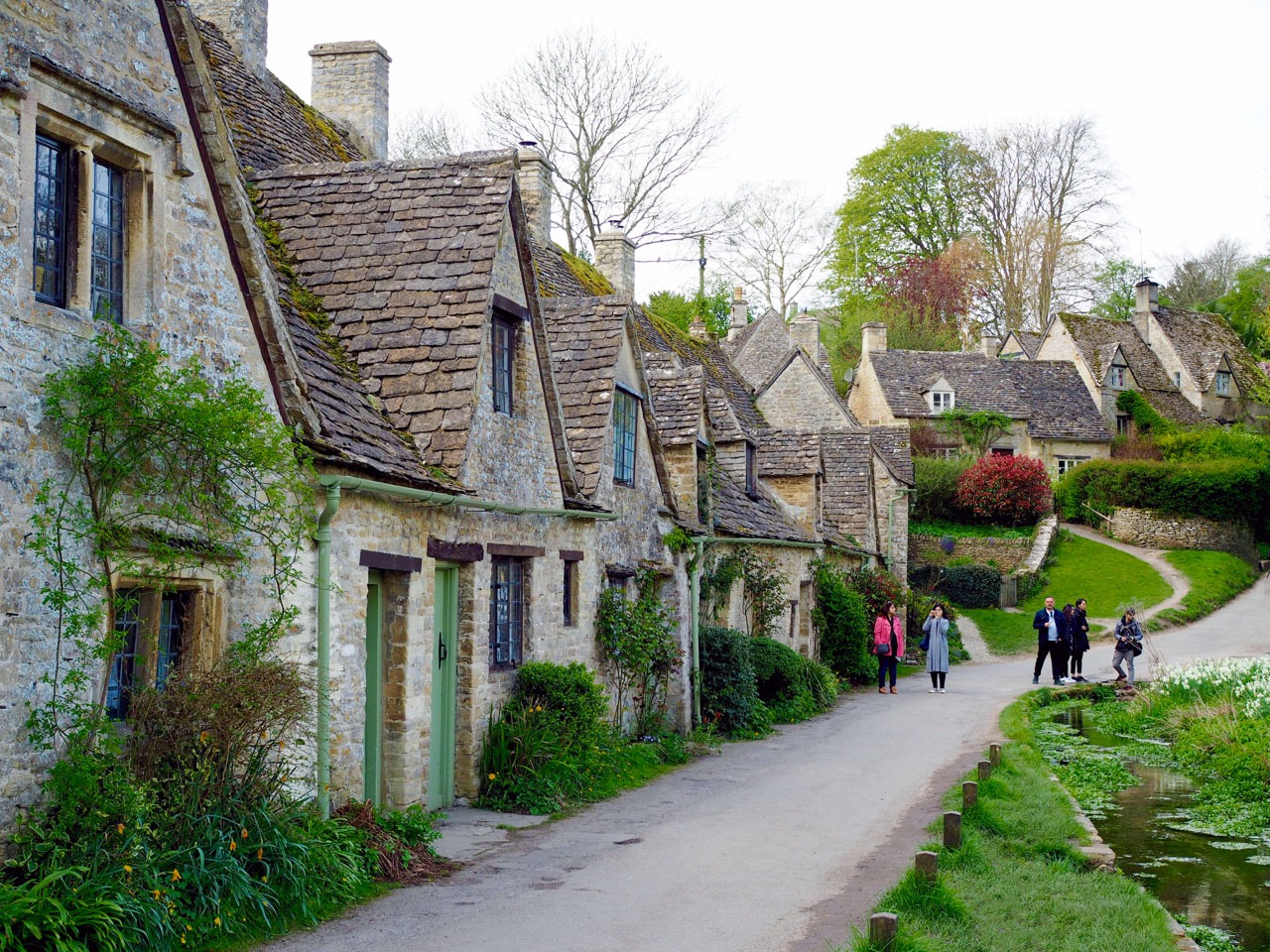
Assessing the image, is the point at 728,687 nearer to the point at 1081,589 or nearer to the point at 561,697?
the point at 561,697

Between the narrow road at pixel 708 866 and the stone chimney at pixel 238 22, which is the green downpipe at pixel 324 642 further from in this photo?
the stone chimney at pixel 238 22

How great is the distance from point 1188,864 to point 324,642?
8.56 metres

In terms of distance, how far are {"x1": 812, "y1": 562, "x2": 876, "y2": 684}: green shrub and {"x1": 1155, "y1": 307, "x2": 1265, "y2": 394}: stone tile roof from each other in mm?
39972

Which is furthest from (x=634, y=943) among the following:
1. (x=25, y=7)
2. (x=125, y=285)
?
(x=25, y=7)

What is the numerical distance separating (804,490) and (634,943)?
19915mm

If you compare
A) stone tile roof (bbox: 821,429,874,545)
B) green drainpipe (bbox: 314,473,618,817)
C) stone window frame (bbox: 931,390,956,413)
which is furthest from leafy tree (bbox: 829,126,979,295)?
green drainpipe (bbox: 314,473,618,817)

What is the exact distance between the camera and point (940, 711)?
22.4 meters

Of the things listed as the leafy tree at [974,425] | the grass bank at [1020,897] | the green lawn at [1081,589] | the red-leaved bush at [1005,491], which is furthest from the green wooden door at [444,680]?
the leafy tree at [974,425]

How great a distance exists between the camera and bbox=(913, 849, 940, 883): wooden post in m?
8.58

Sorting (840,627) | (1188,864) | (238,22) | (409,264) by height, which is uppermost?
(238,22)

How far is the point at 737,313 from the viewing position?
186 feet

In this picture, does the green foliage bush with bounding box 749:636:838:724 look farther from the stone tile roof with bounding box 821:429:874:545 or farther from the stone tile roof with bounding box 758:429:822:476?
the stone tile roof with bounding box 821:429:874:545

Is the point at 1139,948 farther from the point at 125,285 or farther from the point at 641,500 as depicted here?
the point at 641,500

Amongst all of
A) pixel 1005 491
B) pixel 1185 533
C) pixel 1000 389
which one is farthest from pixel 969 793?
pixel 1000 389
